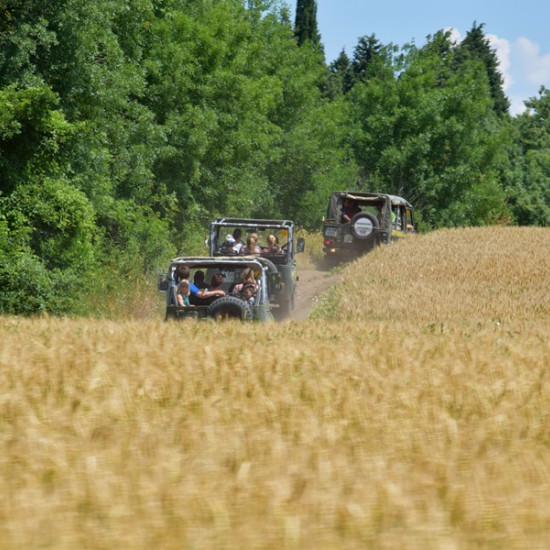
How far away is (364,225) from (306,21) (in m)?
54.3

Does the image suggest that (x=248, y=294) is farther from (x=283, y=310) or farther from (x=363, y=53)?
(x=363, y=53)

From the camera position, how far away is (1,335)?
8.66m

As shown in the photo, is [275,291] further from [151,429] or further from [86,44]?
[151,429]

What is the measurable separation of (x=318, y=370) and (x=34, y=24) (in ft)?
52.9

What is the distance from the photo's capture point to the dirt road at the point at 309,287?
81.5 ft

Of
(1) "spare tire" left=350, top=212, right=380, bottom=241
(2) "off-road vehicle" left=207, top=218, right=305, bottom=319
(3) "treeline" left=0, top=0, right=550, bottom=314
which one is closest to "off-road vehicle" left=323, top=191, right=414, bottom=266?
(1) "spare tire" left=350, top=212, right=380, bottom=241

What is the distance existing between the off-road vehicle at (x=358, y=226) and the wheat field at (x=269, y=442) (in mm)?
24446

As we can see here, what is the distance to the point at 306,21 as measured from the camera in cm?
8356

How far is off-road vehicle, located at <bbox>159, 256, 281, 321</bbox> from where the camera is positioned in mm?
13984

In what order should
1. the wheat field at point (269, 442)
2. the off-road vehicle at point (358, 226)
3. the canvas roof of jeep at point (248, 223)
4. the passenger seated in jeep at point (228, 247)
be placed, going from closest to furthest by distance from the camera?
the wheat field at point (269, 442) → the passenger seated in jeep at point (228, 247) → the canvas roof of jeep at point (248, 223) → the off-road vehicle at point (358, 226)

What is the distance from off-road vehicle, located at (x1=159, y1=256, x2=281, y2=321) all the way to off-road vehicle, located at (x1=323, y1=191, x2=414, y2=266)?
16.8 meters

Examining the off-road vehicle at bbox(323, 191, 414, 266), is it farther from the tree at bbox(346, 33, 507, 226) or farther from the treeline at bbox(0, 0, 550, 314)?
the tree at bbox(346, 33, 507, 226)

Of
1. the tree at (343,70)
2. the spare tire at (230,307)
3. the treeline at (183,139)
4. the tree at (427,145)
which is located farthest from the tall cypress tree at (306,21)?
the spare tire at (230,307)

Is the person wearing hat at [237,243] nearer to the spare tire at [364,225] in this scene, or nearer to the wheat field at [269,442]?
the spare tire at [364,225]
